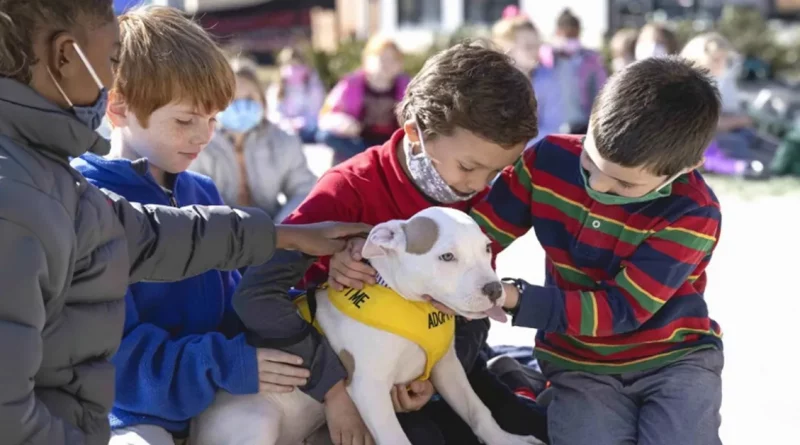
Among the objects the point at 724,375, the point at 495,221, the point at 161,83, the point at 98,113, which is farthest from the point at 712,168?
the point at 98,113

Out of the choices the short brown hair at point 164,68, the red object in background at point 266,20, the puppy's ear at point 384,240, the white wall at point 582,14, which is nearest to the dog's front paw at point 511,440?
the puppy's ear at point 384,240

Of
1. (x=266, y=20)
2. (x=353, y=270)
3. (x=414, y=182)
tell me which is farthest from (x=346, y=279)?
(x=266, y=20)

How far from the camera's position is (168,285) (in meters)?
2.99

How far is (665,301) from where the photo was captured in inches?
120

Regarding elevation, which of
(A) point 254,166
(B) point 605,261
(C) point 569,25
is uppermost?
(B) point 605,261

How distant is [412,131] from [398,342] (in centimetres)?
69

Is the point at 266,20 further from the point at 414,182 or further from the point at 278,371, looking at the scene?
the point at 278,371

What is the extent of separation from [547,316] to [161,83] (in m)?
1.34

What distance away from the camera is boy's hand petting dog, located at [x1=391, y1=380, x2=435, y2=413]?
3.06 metres

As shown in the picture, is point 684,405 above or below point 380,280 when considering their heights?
below

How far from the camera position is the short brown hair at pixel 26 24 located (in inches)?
78.4

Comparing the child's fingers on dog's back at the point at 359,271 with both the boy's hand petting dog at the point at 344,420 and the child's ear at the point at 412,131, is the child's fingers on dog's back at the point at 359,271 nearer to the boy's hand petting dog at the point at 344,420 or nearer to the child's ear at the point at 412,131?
the boy's hand petting dog at the point at 344,420

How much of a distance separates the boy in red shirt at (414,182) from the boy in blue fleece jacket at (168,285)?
0.36 feet

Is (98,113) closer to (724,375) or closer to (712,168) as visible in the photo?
(724,375)
